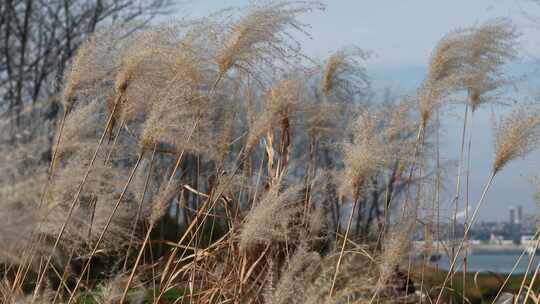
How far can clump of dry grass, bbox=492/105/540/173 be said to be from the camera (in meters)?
2.19

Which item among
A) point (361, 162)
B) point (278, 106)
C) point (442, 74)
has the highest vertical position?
point (442, 74)

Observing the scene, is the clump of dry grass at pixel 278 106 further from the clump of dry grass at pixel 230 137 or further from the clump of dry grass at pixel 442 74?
the clump of dry grass at pixel 442 74

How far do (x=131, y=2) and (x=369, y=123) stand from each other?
43.3 ft

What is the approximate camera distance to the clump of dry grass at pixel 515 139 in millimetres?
2193

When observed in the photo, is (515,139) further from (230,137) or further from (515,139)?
(230,137)

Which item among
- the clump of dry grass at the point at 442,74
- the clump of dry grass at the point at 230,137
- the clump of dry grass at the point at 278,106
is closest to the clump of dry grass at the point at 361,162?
the clump of dry grass at the point at 230,137

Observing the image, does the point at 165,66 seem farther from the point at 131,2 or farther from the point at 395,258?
the point at 131,2

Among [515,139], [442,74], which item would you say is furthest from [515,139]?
[442,74]

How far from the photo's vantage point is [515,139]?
2188 mm

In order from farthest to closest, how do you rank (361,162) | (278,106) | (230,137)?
(230,137) → (278,106) → (361,162)

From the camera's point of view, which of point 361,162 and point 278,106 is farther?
point 278,106

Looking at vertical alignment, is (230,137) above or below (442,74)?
below

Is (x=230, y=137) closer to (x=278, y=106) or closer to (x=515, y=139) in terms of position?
(x=278, y=106)

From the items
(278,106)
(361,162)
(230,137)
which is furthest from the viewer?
(230,137)
